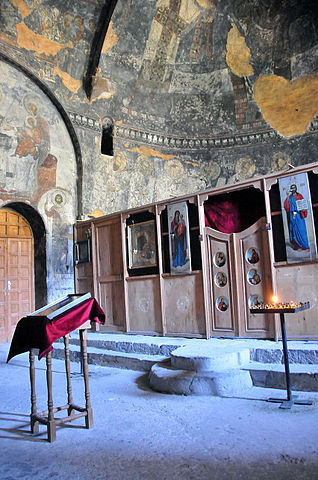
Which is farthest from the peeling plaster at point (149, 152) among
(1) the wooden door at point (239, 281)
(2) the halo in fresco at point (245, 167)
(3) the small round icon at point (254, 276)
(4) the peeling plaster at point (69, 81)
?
(3) the small round icon at point (254, 276)

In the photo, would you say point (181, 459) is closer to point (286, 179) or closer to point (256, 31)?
point (286, 179)

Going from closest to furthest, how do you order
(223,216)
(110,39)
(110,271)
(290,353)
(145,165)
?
(290,353), (223,216), (110,271), (110,39), (145,165)

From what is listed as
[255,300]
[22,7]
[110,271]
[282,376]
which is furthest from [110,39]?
[282,376]

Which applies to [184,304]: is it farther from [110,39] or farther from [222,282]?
[110,39]

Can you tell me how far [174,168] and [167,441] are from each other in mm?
11443

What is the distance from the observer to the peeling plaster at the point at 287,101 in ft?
44.4

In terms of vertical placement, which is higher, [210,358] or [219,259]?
[219,259]

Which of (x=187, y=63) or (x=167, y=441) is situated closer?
(x=167, y=441)

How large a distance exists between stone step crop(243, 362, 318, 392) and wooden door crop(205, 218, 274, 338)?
1.51 meters

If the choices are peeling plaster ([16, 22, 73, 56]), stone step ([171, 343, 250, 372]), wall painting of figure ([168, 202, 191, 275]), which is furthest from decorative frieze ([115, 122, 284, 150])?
stone step ([171, 343, 250, 372])

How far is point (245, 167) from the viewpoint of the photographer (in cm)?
1427

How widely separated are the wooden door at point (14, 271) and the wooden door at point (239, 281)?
5.72 metres

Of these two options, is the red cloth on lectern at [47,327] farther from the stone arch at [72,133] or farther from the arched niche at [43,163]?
the stone arch at [72,133]

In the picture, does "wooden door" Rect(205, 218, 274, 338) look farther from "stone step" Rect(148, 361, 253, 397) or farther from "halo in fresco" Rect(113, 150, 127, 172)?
"halo in fresco" Rect(113, 150, 127, 172)
